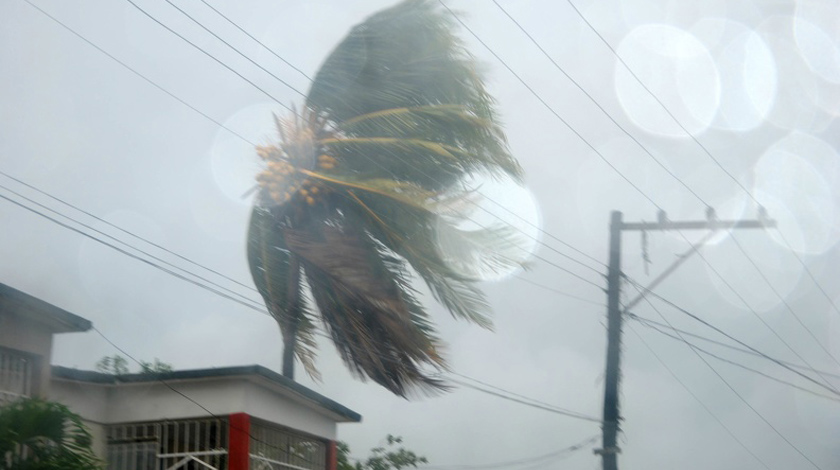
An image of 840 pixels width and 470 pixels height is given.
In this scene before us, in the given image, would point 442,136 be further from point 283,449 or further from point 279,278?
point 283,449

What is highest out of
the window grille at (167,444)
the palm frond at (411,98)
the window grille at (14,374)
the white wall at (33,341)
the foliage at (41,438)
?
the palm frond at (411,98)

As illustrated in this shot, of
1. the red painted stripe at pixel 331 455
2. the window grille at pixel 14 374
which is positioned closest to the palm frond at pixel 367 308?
the red painted stripe at pixel 331 455

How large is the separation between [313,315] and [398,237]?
1.92 metres

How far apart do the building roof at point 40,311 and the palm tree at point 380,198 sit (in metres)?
3.68

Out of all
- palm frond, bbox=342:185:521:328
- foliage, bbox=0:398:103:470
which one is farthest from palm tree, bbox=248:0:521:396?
foliage, bbox=0:398:103:470

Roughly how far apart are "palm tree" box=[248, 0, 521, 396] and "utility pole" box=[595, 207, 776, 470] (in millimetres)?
2987

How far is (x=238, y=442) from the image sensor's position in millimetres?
15141

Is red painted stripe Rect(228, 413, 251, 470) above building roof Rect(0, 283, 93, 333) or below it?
below

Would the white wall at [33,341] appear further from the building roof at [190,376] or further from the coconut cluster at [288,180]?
the coconut cluster at [288,180]

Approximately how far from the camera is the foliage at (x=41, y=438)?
1051 cm

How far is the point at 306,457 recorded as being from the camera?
58.1 ft

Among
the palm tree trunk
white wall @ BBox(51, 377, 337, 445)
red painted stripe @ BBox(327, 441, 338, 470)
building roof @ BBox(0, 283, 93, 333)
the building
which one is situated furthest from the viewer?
red painted stripe @ BBox(327, 441, 338, 470)

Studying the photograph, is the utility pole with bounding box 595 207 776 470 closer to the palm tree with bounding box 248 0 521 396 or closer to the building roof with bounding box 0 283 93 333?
the palm tree with bounding box 248 0 521 396

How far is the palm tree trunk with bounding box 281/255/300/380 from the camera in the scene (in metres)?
16.8
